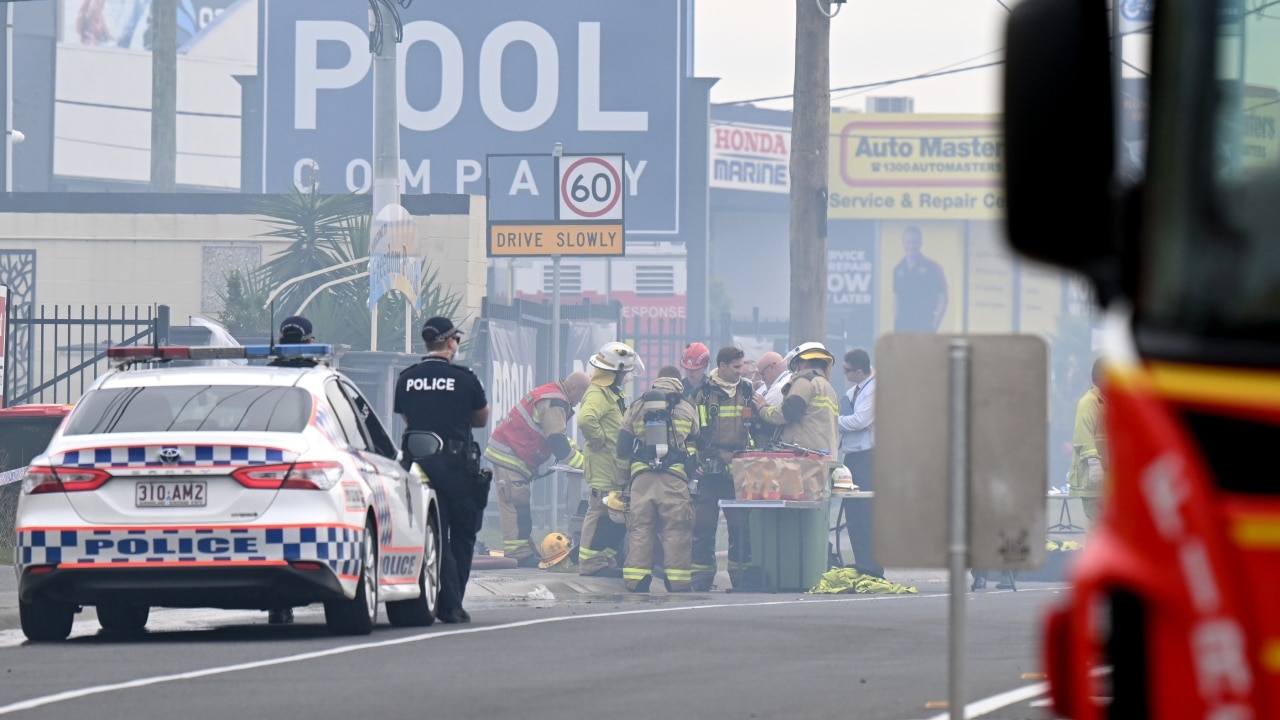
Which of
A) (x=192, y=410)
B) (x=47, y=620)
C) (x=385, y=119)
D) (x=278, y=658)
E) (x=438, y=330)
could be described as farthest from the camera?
(x=385, y=119)

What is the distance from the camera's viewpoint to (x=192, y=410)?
11930 millimetres

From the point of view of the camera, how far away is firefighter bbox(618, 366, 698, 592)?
65.8 ft

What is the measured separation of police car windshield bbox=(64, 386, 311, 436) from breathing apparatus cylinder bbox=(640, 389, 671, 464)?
8.09 metres

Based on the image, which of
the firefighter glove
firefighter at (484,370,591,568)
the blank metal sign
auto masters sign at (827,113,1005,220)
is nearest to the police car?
the blank metal sign

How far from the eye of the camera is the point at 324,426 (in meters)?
12.0

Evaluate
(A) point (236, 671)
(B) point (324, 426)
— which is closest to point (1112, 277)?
(A) point (236, 671)

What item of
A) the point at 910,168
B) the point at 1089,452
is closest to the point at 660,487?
the point at 1089,452

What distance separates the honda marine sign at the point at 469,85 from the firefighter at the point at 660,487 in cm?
4149

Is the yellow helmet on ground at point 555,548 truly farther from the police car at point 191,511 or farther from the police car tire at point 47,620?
the police car at point 191,511

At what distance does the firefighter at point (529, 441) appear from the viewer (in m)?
22.3

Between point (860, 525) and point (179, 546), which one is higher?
point (179, 546)

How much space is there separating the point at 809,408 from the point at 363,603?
8.73 m

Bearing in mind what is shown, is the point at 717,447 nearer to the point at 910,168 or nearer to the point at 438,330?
the point at 438,330

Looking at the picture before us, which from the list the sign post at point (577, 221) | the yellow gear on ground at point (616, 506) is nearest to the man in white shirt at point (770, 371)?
the yellow gear on ground at point (616, 506)
